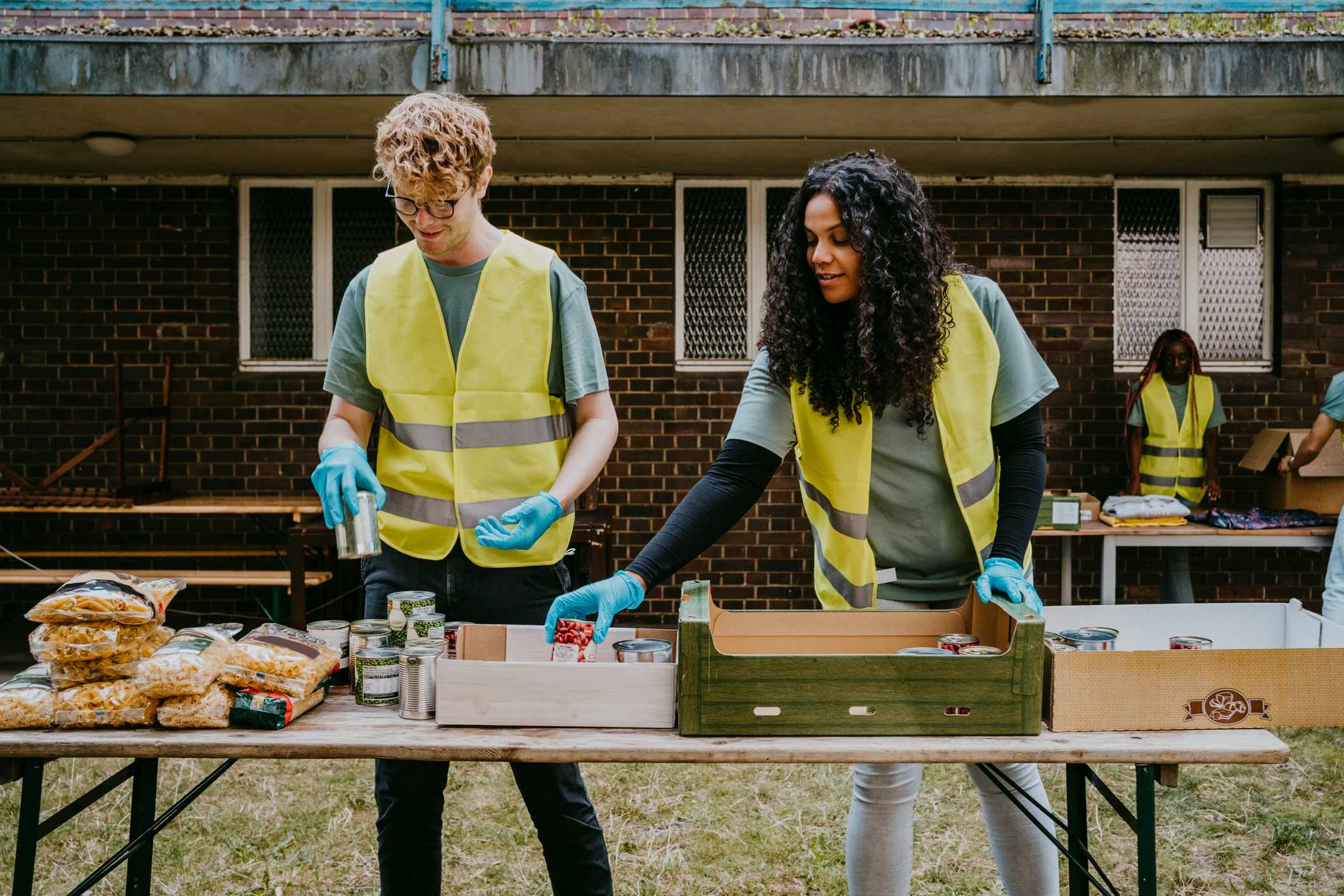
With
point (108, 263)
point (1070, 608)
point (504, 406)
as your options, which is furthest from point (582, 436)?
point (108, 263)

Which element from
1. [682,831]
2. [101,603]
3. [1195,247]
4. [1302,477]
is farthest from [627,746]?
[1195,247]

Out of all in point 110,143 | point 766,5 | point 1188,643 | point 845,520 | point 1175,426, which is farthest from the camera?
point 1175,426

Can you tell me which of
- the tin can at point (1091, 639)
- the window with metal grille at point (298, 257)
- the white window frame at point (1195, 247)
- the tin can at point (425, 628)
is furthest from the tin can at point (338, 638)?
the white window frame at point (1195, 247)

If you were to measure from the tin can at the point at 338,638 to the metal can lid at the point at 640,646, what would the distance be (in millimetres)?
597

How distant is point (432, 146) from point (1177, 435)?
5825mm

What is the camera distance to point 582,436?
2.27m

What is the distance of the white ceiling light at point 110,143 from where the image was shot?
598cm

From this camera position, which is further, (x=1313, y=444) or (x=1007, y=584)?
(x=1313, y=444)

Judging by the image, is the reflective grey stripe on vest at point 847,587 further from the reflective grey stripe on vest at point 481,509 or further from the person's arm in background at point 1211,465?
the person's arm in background at point 1211,465

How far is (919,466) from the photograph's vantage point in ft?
7.09

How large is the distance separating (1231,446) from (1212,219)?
1.60 meters

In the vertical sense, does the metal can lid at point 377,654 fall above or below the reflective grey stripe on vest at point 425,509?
below

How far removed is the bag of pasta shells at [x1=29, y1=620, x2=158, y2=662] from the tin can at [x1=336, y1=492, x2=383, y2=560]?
41 cm

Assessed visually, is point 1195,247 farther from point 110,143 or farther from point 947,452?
point 110,143
